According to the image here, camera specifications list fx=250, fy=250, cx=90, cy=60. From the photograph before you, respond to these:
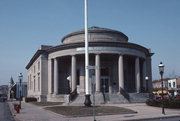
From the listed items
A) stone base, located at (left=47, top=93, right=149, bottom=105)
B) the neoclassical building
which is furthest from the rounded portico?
stone base, located at (left=47, top=93, right=149, bottom=105)

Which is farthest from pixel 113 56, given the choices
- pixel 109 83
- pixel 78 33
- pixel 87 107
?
pixel 87 107

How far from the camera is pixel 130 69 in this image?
163 ft

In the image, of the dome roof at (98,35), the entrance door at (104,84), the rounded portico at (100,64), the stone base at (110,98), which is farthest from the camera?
the dome roof at (98,35)

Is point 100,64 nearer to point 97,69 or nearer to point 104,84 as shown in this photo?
point 104,84

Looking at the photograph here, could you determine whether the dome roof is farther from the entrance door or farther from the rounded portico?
the entrance door

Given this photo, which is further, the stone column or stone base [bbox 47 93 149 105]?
the stone column

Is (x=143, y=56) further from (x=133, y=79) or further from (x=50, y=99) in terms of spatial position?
(x=50, y=99)

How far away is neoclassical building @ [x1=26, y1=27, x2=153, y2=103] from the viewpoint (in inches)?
1622

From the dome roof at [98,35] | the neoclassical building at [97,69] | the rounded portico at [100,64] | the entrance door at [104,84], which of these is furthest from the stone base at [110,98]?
the dome roof at [98,35]

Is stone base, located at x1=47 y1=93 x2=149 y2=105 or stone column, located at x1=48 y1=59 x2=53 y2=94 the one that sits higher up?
stone column, located at x1=48 y1=59 x2=53 y2=94

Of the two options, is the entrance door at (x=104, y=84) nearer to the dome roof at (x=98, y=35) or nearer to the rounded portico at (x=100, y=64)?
the rounded portico at (x=100, y=64)

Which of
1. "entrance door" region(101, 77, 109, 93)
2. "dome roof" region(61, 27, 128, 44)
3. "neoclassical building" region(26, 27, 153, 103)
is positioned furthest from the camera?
"dome roof" region(61, 27, 128, 44)

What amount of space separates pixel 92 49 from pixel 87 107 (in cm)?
1693

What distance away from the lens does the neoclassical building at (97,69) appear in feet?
135
